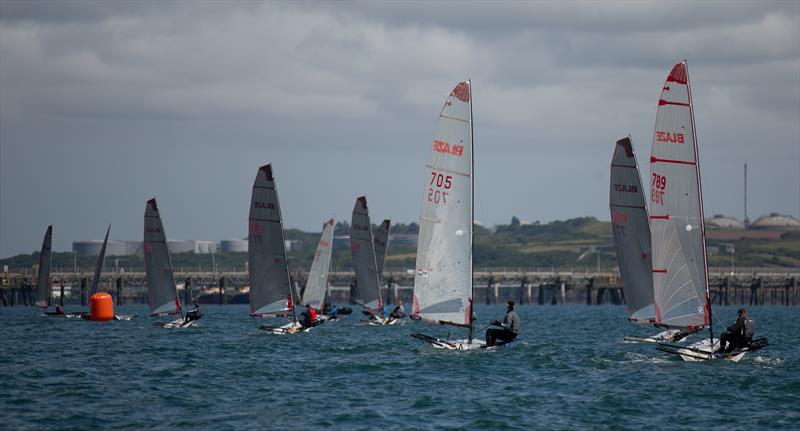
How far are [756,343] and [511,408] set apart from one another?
36.9ft

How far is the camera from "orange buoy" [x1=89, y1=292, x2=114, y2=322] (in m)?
75.7

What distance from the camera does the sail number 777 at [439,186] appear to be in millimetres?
41156

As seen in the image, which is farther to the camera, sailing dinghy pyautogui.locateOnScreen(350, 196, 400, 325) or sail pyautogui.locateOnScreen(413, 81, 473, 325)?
sailing dinghy pyautogui.locateOnScreen(350, 196, 400, 325)

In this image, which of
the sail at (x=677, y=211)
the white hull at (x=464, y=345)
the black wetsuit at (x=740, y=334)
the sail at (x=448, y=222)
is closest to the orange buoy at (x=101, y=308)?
the sail at (x=448, y=222)

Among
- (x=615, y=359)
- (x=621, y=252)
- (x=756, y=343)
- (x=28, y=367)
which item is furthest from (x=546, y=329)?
(x=28, y=367)

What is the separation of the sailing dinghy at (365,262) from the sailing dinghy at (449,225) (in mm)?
32092

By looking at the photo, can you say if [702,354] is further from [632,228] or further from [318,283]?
[318,283]

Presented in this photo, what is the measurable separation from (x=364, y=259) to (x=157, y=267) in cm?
1370

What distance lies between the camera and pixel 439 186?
135 feet

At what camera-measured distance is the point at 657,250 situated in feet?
133

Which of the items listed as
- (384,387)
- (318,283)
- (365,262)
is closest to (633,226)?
(384,387)

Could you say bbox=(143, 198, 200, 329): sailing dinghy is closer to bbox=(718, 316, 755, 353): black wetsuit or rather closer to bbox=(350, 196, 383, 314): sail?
bbox=(350, 196, 383, 314): sail

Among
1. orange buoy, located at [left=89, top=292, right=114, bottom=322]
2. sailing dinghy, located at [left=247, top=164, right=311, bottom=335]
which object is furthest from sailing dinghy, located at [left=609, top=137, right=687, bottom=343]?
orange buoy, located at [left=89, top=292, right=114, bottom=322]

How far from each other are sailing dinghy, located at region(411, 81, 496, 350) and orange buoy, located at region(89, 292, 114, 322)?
38.4 meters
